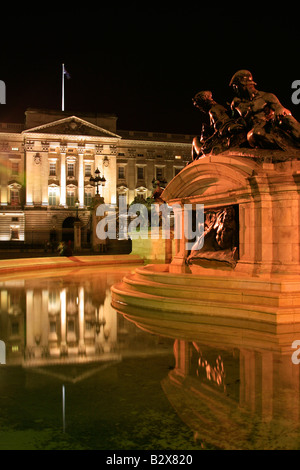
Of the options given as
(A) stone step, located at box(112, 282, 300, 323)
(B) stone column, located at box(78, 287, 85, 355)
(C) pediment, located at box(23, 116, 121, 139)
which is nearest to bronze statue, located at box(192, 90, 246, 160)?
(A) stone step, located at box(112, 282, 300, 323)

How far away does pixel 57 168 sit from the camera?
66.1m

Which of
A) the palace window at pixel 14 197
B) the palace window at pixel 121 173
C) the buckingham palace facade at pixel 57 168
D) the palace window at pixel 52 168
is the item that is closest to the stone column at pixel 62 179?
the buckingham palace facade at pixel 57 168

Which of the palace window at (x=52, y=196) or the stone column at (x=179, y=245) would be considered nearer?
the stone column at (x=179, y=245)

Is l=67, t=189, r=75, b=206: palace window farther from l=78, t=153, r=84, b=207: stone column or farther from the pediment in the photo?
the pediment

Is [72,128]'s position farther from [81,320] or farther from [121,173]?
[81,320]

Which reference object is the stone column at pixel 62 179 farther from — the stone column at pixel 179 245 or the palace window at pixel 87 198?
the stone column at pixel 179 245

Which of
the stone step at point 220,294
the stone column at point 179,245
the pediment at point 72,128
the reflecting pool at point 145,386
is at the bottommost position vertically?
the reflecting pool at point 145,386

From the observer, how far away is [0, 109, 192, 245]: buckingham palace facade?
6269cm

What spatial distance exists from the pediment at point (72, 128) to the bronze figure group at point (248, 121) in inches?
2239

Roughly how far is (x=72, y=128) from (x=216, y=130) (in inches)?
2288

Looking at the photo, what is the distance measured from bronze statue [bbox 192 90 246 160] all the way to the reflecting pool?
4.32 meters

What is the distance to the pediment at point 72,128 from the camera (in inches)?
2502

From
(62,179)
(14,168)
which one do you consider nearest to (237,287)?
(62,179)
